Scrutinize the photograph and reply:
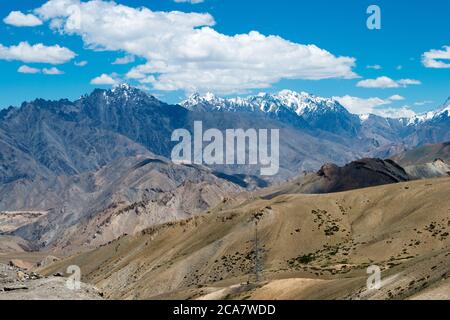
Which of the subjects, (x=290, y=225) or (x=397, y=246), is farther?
(x=290, y=225)

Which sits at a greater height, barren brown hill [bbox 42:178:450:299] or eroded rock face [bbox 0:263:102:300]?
eroded rock face [bbox 0:263:102:300]

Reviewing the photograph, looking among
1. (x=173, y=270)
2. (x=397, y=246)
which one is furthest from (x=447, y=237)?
(x=173, y=270)

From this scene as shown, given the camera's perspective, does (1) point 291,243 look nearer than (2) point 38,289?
No

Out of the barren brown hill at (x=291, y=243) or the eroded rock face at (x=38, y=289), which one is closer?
the eroded rock face at (x=38, y=289)

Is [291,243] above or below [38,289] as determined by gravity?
below

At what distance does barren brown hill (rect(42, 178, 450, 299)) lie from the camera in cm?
10481

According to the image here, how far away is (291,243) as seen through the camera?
138m

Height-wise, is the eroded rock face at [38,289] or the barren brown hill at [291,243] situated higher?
the eroded rock face at [38,289]

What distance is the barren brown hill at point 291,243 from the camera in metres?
105
